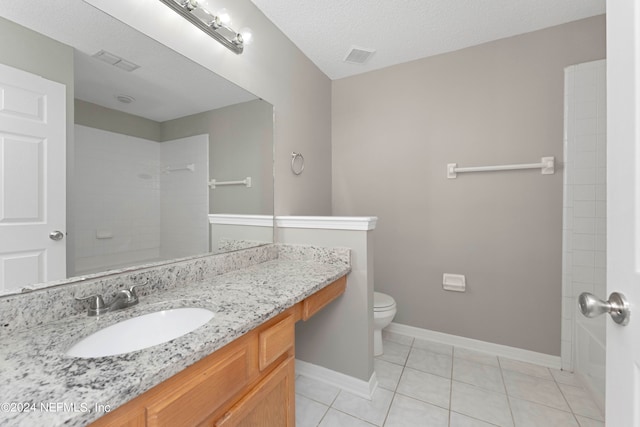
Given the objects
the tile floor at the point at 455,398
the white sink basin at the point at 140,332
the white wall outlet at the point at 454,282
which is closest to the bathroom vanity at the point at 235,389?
the white sink basin at the point at 140,332

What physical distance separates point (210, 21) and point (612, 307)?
1.78 metres

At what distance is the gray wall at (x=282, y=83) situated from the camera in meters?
1.22

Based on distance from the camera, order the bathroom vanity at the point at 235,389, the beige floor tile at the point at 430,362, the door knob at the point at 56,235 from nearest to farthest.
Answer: the bathroom vanity at the point at 235,389 < the door knob at the point at 56,235 < the beige floor tile at the point at 430,362

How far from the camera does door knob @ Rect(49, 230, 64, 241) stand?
0.85 m

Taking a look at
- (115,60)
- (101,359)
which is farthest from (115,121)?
(101,359)

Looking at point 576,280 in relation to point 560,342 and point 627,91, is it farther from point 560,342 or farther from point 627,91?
point 627,91

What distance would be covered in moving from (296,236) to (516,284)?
1678mm

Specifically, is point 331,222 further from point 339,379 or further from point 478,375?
point 478,375

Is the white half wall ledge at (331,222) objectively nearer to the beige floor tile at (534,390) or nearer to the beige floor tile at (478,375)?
the beige floor tile at (478,375)

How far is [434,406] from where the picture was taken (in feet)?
4.89

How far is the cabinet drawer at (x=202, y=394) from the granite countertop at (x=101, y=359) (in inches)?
2.5

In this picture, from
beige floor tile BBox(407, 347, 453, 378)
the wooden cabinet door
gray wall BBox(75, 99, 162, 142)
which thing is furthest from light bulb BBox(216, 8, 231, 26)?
beige floor tile BBox(407, 347, 453, 378)

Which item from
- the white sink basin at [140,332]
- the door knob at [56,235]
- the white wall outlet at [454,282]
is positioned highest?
the door knob at [56,235]

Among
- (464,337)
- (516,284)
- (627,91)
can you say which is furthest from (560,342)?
(627,91)
